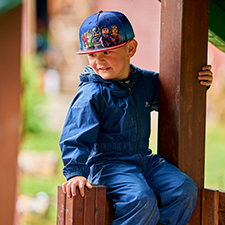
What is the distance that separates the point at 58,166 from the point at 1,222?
18.6 ft

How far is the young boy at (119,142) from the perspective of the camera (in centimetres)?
173

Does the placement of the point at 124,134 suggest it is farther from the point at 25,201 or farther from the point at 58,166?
the point at 58,166

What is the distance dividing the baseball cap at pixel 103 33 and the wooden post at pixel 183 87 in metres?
0.27

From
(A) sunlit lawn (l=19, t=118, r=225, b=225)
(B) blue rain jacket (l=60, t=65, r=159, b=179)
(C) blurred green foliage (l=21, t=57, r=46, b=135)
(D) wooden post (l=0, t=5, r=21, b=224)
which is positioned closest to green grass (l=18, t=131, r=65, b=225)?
(A) sunlit lawn (l=19, t=118, r=225, b=225)

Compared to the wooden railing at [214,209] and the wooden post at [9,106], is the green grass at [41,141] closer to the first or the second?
the wooden post at [9,106]

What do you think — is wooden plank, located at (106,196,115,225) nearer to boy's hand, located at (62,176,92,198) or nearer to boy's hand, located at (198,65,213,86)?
Result: boy's hand, located at (62,176,92,198)

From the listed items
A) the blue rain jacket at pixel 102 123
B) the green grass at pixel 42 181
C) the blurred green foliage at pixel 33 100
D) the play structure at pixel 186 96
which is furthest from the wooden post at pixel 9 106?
the blurred green foliage at pixel 33 100

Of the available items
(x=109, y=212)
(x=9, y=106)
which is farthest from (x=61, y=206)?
(x=9, y=106)

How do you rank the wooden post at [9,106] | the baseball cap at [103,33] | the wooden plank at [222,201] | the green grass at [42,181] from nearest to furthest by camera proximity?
the baseball cap at [103,33], the wooden plank at [222,201], the wooden post at [9,106], the green grass at [42,181]

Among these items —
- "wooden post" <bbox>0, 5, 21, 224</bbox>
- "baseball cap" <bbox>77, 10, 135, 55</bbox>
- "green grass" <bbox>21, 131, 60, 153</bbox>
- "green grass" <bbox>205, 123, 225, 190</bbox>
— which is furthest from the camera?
"green grass" <bbox>21, 131, 60, 153</bbox>

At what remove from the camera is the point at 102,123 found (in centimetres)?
194

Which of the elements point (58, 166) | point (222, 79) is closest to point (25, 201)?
point (58, 166)

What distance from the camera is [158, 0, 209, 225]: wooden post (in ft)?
6.46

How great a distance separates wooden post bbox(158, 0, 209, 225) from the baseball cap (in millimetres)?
273
